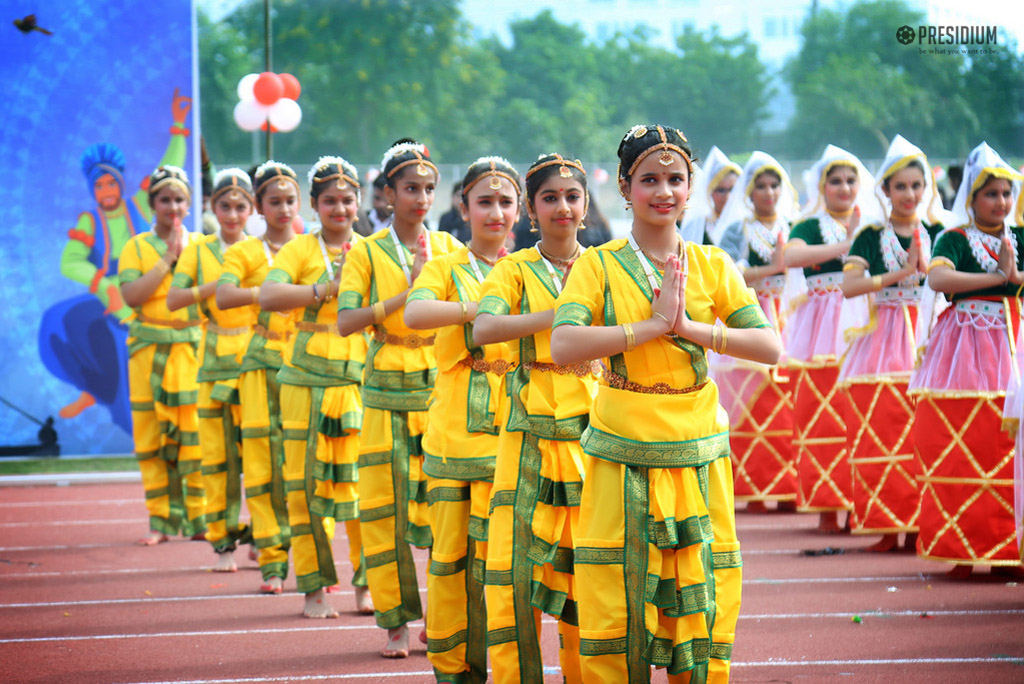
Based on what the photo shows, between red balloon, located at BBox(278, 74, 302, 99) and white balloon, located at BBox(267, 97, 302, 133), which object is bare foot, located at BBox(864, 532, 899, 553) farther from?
red balloon, located at BBox(278, 74, 302, 99)

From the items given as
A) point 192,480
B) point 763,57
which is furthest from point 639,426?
point 763,57

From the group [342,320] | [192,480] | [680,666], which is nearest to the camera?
[680,666]

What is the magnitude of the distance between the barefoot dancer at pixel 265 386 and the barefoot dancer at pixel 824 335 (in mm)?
3778

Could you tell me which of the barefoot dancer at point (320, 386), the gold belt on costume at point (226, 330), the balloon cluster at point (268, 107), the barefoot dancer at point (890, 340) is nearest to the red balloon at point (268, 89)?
the balloon cluster at point (268, 107)

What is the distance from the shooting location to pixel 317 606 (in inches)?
289

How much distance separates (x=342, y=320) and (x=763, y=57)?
2042 inches

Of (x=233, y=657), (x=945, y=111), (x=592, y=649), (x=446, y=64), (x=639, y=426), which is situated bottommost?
(x=233, y=657)

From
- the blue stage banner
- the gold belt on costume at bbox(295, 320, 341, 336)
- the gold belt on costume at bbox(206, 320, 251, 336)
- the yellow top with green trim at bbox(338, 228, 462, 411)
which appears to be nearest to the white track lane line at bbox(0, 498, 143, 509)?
the blue stage banner

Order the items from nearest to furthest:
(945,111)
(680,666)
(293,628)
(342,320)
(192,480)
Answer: (680,666), (342,320), (293,628), (192,480), (945,111)

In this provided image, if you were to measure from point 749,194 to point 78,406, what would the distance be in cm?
709

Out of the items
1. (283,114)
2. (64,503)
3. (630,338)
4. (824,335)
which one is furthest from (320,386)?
(283,114)

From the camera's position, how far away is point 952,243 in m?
7.18

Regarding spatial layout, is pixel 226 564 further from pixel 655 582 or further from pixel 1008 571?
pixel 655 582

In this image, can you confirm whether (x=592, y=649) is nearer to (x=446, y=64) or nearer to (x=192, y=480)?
(x=192, y=480)
